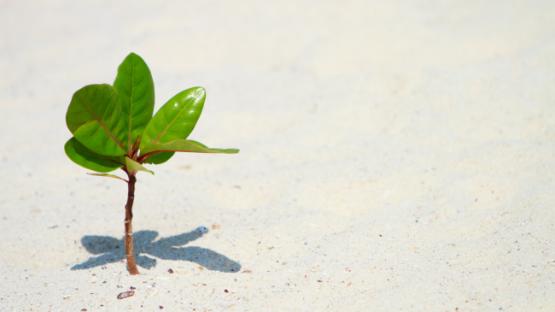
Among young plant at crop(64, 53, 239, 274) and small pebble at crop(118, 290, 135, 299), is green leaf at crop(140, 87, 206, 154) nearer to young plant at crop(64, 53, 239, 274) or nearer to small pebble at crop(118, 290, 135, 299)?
young plant at crop(64, 53, 239, 274)

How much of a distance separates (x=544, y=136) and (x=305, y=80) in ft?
4.58

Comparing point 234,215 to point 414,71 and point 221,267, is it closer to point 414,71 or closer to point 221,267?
point 221,267

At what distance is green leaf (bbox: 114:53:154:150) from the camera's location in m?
1.96

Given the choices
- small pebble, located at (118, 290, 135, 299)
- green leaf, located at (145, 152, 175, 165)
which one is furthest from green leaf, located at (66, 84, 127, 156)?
small pebble, located at (118, 290, 135, 299)

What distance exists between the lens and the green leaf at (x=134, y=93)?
1.96 meters

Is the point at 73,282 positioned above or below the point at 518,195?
below

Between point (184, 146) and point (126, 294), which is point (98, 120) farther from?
point (126, 294)

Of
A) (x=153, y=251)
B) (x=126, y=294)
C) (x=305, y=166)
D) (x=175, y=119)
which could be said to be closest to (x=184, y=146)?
(x=175, y=119)

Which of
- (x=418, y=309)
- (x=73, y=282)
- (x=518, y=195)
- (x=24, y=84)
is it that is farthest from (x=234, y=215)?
(x=24, y=84)

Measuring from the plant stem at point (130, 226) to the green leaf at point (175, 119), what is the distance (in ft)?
0.46

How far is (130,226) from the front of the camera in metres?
2.11

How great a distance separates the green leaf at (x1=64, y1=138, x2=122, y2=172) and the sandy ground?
410 millimetres

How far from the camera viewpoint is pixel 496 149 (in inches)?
113

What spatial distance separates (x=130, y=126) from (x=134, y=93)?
98 mm
